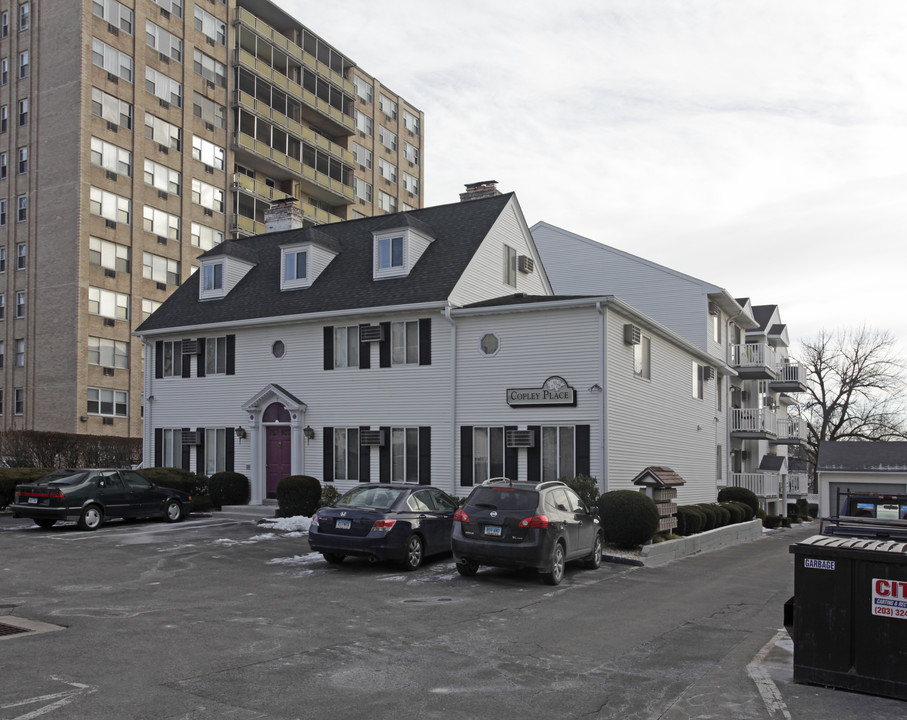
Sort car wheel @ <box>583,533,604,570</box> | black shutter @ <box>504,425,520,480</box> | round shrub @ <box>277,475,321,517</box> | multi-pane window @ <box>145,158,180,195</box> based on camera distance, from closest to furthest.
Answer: car wheel @ <box>583,533,604,570</box> → black shutter @ <box>504,425,520,480</box> → round shrub @ <box>277,475,321,517</box> → multi-pane window @ <box>145,158,180,195</box>

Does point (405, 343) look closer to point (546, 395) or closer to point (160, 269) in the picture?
point (546, 395)

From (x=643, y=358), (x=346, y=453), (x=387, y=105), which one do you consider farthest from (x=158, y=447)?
(x=387, y=105)

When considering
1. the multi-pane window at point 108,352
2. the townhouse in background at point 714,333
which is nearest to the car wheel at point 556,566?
the townhouse in background at point 714,333

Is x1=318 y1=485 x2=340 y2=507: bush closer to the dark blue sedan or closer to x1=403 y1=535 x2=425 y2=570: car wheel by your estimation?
the dark blue sedan

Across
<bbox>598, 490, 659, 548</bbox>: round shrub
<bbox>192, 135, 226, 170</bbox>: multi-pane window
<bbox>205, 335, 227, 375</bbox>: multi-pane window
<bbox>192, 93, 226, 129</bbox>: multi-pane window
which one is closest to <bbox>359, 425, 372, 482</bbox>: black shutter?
<bbox>205, 335, 227, 375</bbox>: multi-pane window

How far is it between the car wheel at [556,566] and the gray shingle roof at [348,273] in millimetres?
10219

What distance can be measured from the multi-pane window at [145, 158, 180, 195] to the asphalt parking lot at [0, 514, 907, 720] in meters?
32.7

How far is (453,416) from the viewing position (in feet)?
74.1

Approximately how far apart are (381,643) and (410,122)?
65.2 m

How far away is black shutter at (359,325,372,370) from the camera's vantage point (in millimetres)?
24266

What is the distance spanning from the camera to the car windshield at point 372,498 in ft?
49.5

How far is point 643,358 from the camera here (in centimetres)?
2373

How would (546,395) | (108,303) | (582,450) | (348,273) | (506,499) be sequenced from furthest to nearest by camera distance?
1. (108,303)
2. (348,273)
3. (546,395)
4. (582,450)
5. (506,499)

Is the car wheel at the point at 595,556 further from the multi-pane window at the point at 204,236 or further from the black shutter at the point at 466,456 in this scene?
the multi-pane window at the point at 204,236
